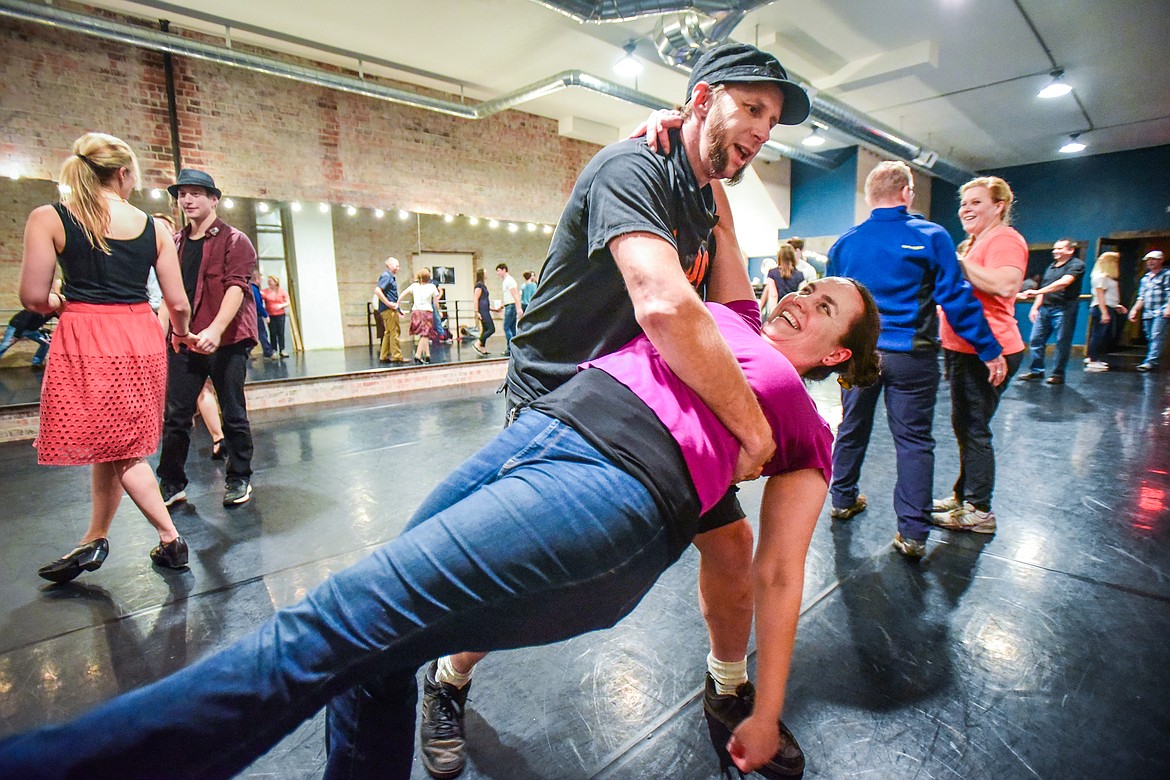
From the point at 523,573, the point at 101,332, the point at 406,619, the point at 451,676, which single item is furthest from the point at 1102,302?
the point at 101,332

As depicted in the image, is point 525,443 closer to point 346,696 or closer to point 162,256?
point 346,696

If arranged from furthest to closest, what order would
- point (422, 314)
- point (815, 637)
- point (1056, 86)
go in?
point (422, 314), point (1056, 86), point (815, 637)

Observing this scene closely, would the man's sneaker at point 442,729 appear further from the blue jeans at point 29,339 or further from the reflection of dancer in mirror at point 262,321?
the blue jeans at point 29,339

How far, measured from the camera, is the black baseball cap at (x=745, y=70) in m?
Answer: 1.12

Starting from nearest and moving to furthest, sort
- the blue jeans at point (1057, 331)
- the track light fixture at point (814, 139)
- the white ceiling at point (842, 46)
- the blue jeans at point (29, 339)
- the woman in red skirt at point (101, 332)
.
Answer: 1. the woman in red skirt at point (101, 332)
2. the white ceiling at point (842, 46)
3. the blue jeans at point (29, 339)
4. the blue jeans at point (1057, 331)
5. the track light fixture at point (814, 139)

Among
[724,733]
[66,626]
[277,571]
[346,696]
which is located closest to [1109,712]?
[724,733]

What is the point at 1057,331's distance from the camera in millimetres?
6754

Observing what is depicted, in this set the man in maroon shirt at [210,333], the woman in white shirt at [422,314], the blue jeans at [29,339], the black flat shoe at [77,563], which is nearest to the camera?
the black flat shoe at [77,563]

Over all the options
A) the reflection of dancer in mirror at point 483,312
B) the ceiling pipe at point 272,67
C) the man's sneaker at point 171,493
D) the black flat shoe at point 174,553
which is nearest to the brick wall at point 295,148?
the ceiling pipe at point 272,67

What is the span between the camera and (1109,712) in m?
1.42

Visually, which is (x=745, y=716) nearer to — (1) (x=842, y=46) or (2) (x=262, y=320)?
(1) (x=842, y=46)

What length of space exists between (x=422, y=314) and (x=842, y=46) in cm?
639

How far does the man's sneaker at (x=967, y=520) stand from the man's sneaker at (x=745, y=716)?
5.61 feet

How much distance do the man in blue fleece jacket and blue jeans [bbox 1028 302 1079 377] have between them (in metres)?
5.47
